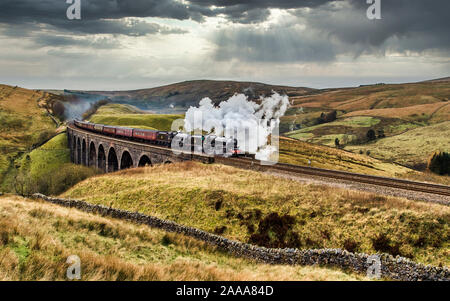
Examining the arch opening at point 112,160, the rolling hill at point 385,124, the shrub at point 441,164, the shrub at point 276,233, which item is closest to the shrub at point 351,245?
the shrub at point 276,233

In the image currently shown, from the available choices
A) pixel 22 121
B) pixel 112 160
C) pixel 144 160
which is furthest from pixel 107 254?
pixel 22 121

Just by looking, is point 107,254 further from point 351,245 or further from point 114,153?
point 114,153

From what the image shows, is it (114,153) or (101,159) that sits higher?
(114,153)

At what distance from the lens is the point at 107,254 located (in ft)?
41.4

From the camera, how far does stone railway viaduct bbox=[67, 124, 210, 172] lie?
40.3 m

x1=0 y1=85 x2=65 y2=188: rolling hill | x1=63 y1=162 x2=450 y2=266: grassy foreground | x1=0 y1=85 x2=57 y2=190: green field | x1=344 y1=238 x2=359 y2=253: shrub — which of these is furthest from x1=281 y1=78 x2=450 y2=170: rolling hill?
x1=0 y1=85 x2=65 y2=188: rolling hill

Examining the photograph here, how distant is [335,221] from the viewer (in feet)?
63.0

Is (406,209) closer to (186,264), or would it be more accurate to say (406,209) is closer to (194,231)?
(194,231)

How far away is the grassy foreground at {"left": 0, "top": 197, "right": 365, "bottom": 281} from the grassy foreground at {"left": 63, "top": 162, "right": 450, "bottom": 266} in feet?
12.8

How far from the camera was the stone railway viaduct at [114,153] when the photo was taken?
1588 inches

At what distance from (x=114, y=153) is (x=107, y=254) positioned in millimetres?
45153
